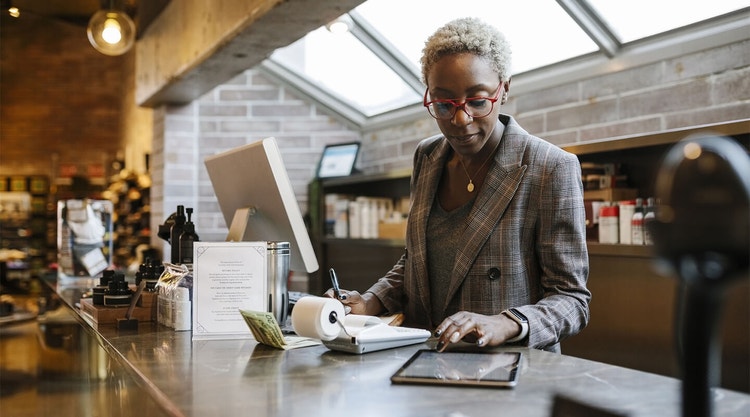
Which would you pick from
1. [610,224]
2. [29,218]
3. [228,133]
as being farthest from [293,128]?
[29,218]

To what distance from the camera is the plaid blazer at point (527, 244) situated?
175 cm

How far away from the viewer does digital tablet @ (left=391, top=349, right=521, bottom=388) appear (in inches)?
47.3

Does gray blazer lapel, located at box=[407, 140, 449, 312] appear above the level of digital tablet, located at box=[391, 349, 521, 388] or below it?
above

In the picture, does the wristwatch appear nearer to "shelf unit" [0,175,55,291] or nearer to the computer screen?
the computer screen

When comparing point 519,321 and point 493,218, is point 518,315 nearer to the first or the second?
point 519,321

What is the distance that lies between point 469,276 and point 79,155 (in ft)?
34.8

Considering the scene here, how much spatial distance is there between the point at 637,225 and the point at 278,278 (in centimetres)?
168

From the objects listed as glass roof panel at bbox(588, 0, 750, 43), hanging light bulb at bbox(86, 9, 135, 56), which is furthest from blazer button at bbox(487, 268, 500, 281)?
hanging light bulb at bbox(86, 9, 135, 56)

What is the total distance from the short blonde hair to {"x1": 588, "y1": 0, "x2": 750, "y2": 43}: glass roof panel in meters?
1.62

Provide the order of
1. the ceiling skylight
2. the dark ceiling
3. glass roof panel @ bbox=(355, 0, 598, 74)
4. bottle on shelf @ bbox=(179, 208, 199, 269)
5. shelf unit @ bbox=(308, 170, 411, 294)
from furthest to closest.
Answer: the dark ceiling → shelf unit @ bbox=(308, 170, 411, 294) → glass roof panel @ bbox=(355, 0, 598, 74) → the ceiling skylight → bottle on shelf @ bbox=(179, 208, 199, 269)

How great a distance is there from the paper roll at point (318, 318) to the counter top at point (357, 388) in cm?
5

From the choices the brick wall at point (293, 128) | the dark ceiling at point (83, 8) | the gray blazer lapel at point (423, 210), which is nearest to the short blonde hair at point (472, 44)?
the gray blazer lapel at point (423, 210)

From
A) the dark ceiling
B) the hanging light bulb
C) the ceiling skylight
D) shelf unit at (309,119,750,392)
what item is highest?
the dark ceiling

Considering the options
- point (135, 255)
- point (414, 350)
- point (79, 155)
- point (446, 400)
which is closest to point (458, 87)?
point (414, 350)
